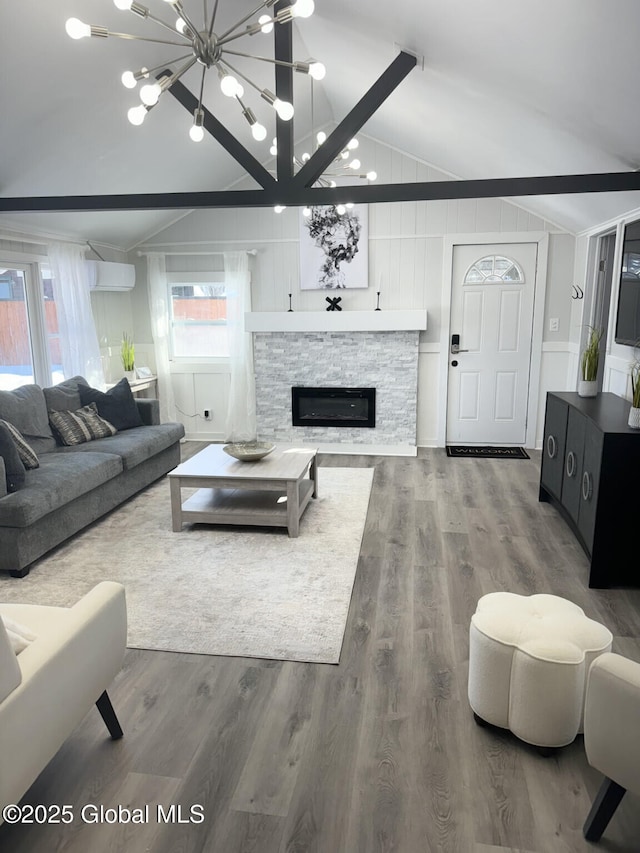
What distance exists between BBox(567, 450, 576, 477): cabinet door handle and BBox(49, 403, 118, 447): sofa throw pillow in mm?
3519

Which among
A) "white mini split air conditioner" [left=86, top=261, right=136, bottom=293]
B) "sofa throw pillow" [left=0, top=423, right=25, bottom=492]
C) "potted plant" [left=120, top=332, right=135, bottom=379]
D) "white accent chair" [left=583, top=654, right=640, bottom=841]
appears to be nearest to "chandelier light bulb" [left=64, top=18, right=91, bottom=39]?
"sofa throw pillow" [left=0, top=423, right=25, bottom=492]

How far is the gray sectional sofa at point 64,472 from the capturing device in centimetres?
332

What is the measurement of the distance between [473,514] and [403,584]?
1.29 m

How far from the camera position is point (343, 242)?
6.12 metres

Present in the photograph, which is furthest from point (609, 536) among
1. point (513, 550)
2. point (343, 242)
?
point (343, 242)

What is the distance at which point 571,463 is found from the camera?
12.5 feet

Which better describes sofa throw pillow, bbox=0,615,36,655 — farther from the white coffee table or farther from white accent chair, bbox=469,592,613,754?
the white coffee table

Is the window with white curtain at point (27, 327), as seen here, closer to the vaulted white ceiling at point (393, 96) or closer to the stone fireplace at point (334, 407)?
the vaulted white ceiling at point (393, 96)

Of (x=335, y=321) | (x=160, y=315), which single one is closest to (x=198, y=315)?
(x=160, y=315)

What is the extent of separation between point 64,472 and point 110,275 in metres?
2.79

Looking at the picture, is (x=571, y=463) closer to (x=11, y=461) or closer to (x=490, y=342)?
(x=490, y=342)

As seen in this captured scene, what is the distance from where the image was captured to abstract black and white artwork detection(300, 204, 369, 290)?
6074 mm

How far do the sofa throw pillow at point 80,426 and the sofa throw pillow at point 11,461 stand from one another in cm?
106

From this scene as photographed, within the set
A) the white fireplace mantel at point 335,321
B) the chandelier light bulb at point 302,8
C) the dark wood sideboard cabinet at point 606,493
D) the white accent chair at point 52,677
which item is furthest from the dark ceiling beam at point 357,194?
the white accent chair at point 52,677
